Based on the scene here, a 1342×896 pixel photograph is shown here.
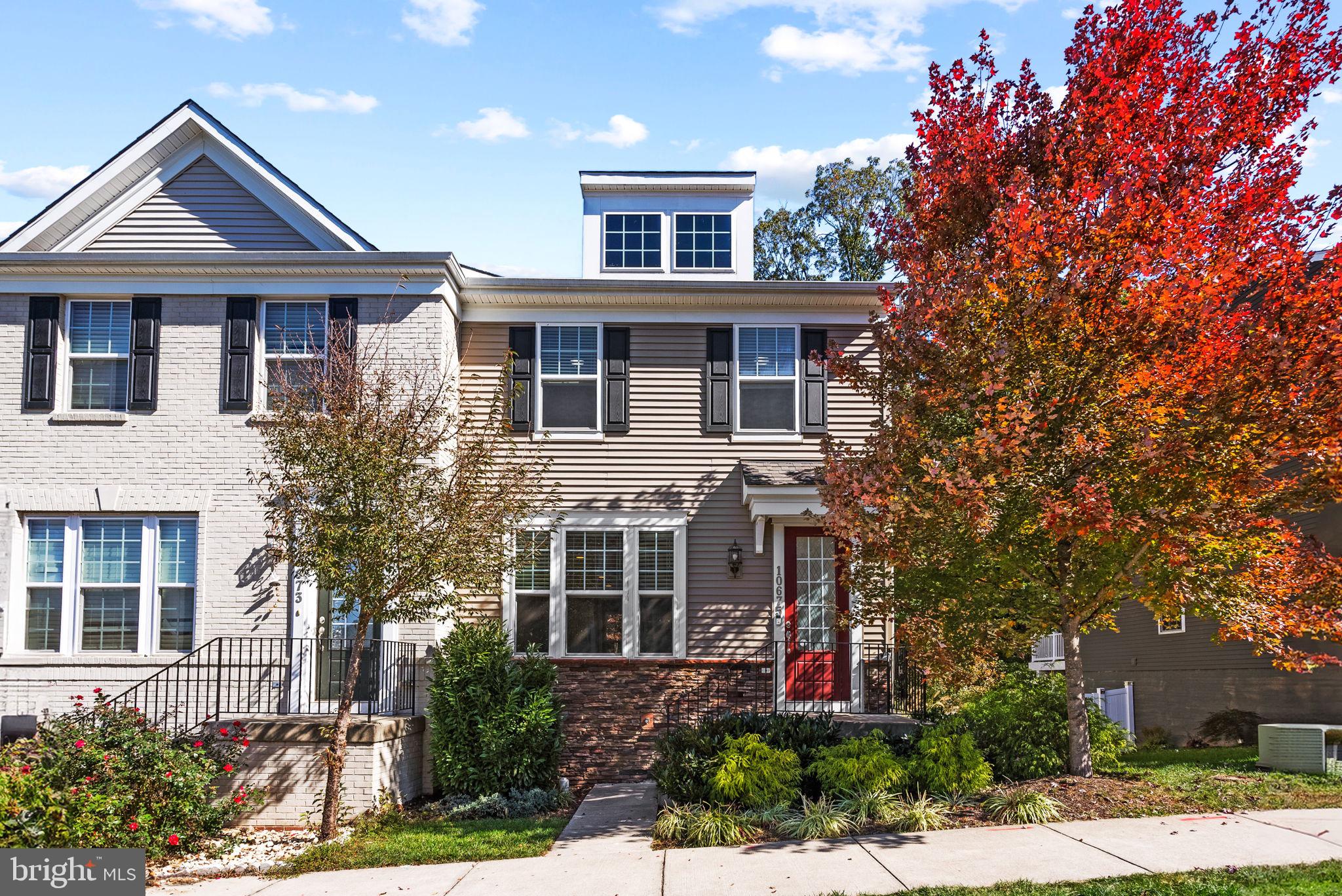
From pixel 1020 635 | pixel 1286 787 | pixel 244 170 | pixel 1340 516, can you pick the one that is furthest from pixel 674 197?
pixel 1286 787

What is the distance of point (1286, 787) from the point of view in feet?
32.2

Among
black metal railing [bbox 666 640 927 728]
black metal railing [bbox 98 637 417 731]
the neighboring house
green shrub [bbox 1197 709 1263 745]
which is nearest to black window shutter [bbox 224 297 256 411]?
the neighboring house

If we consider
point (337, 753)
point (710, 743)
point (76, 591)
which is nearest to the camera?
point (337, 753)

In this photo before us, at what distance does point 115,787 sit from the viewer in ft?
30.9

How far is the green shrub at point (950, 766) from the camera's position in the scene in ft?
31.3

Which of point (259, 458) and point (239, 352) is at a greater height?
point (239, 352)

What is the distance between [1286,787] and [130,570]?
43.0ft

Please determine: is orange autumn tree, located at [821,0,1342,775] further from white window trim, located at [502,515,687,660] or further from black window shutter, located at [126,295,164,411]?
black window shutter, located at [126,295,164,411]

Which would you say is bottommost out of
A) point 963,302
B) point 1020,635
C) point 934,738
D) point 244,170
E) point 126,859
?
point 126,859

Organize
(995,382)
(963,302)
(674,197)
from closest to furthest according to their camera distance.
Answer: (995,382)
(963,302)
(674,197)

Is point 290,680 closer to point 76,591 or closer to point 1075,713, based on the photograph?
point 76,591

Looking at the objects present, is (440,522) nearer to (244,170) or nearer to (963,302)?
(963,302)

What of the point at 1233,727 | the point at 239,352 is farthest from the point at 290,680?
the point at 1233,727

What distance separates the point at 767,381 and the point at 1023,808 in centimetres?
720
